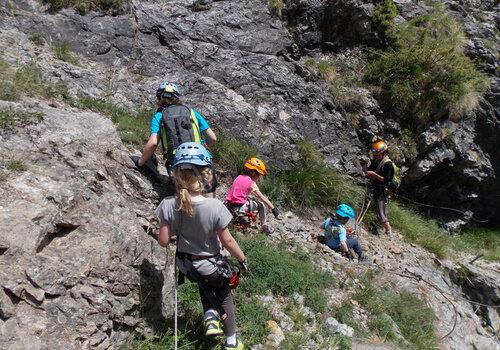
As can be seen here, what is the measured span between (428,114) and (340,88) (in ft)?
8.24

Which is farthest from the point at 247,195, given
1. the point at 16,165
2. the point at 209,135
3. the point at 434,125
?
the point at 434,125

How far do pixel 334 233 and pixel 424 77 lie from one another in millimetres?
5662

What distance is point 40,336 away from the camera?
12.6 ft

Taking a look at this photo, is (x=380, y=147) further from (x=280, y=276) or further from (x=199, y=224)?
(x=199, y=224)

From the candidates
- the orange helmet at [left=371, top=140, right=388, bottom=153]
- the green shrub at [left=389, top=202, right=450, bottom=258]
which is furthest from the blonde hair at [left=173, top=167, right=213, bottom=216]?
the green shrub at [left=389, top=202, right=450, bottom=258]

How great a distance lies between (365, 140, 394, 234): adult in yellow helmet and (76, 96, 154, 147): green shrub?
17.1 ft

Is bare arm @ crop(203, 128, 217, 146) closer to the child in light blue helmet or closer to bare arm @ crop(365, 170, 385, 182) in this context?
the child in light blue helmet

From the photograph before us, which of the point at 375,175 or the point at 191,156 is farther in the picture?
the point at 375,175

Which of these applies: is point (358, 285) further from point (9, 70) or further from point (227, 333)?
point (9, 70)

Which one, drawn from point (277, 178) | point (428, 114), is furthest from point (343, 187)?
point (428, 114)

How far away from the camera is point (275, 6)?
38.7ft

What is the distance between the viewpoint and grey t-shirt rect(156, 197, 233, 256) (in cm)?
417

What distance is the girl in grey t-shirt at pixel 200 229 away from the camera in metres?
4.15

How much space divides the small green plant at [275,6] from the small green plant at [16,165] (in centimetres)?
862
